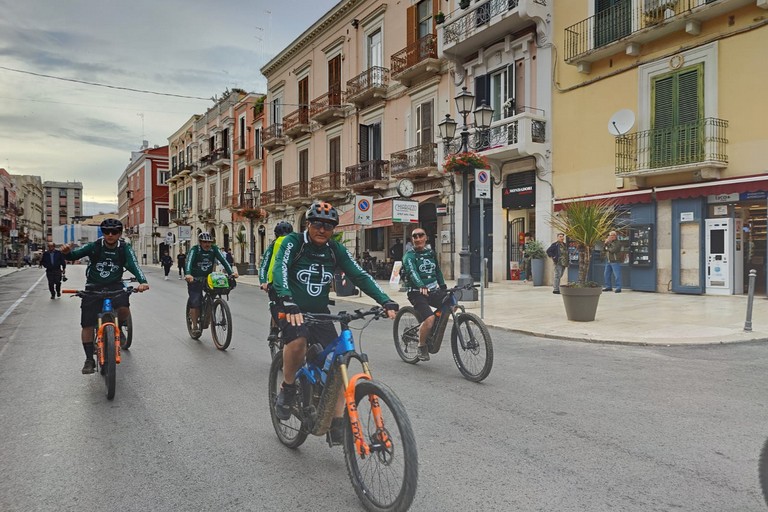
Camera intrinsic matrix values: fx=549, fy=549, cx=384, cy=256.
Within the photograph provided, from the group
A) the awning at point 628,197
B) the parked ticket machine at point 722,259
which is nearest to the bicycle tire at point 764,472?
the awning at point 628,197

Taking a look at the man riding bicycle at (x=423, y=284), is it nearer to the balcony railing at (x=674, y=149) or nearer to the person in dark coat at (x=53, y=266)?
the balcony railing at (x=674, y=149)

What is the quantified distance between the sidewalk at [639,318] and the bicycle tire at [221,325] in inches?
187

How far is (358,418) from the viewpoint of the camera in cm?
301

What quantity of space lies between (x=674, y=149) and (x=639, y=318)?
242 inches

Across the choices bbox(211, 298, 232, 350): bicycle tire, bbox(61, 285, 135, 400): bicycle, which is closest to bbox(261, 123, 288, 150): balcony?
bbox(211, 298, 232, 350): bicycle tire

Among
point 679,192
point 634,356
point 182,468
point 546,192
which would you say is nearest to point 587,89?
point 546,192

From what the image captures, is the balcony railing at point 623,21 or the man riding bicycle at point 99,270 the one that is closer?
the man riding bicycle at point 99,270

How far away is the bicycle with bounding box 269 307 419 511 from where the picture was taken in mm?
2740

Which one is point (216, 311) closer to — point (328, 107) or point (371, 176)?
point (371, 176)

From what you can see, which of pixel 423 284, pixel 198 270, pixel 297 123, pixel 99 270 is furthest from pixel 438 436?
pixel 297 123

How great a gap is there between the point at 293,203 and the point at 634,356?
88.9ft

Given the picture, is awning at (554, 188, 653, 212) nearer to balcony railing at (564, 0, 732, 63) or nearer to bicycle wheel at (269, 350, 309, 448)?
balcony railing at (564, 0, 732, 63)

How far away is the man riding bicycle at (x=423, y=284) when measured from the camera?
6.51m

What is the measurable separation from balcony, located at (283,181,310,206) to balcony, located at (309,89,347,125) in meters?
3.65
